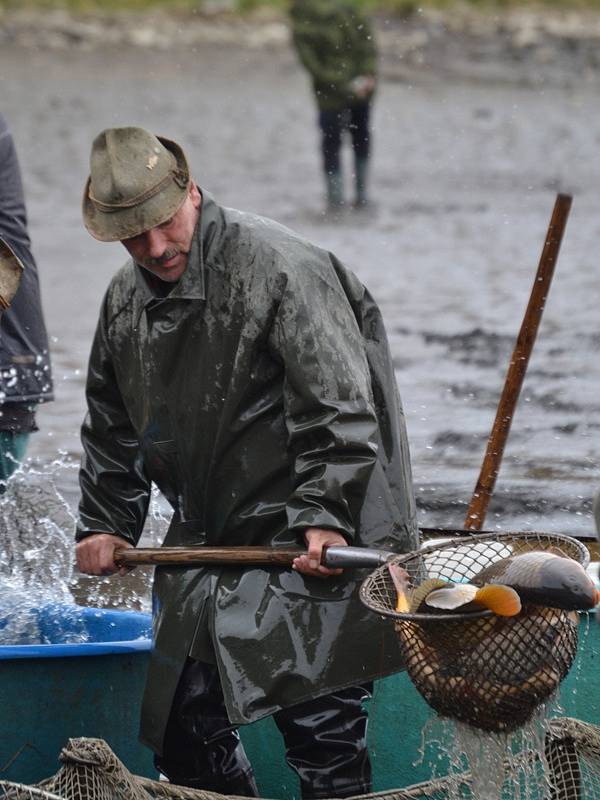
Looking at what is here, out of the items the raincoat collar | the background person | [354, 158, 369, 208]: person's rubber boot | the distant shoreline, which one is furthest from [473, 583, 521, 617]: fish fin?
the distant shoreline

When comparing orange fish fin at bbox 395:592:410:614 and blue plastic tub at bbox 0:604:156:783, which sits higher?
orange fish fin at bbox 395:592:410:614

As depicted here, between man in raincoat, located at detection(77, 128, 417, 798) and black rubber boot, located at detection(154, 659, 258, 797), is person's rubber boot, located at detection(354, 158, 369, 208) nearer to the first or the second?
man in raincoat, located at detection(77, 128, 417, 798)

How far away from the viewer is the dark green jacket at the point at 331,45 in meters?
14.5

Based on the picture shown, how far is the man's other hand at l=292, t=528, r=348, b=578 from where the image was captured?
149 inches

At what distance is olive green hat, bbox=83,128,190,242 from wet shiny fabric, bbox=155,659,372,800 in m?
1.09

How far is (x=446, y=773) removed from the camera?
4.80 meters

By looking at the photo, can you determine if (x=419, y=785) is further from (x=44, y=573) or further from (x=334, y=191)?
(x=334, y=191)

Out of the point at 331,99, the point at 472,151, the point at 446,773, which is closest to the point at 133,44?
the point at 472,151

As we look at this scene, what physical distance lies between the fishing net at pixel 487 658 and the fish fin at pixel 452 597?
0.9 inches

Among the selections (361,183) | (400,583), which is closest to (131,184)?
(400,583)

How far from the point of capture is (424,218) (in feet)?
51.8

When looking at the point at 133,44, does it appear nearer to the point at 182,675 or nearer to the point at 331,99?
the point at 331,99

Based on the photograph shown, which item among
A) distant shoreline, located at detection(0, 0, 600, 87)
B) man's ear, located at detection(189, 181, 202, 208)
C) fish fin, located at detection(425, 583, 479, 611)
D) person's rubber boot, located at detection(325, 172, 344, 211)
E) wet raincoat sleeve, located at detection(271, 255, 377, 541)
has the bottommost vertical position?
distant shoreline, located at detection(0, 0, 600, 87)

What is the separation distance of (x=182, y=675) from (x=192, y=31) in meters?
25.6
